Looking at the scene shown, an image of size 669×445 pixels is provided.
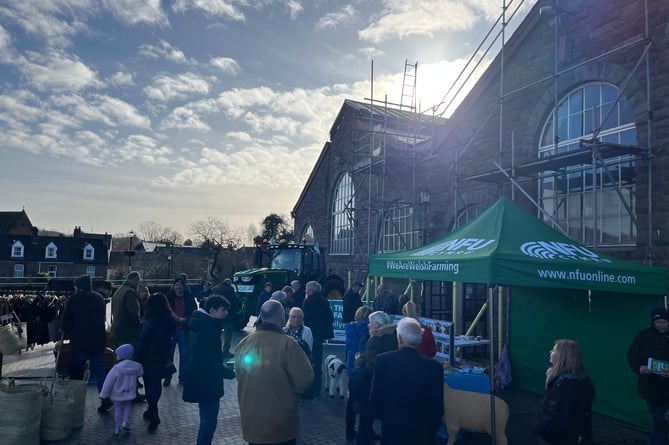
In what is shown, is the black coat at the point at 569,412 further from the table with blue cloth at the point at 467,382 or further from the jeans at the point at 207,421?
the jeans at the point at 207,421

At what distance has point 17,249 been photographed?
45719 mm

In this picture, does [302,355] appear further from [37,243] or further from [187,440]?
[37,243]

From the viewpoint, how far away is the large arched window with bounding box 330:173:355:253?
22.2 meters

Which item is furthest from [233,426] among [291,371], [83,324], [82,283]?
[291,371]

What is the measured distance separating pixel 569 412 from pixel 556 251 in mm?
2476

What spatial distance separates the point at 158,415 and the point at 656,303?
706cm

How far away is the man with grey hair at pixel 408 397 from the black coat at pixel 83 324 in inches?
186

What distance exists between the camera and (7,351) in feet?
27.5

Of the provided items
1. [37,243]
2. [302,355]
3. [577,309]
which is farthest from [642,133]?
[37,243]

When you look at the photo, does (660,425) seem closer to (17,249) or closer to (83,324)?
(83,324)

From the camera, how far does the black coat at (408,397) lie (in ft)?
11.6

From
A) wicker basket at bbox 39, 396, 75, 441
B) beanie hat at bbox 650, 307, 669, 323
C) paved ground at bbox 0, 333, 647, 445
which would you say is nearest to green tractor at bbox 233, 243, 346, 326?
paved ground at bbox 0, 333, 647, 445

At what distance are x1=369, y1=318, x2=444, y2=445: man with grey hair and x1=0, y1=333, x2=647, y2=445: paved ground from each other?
2.70m

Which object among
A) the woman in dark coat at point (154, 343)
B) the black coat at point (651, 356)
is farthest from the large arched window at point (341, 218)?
the black coat at point (651, 356)
